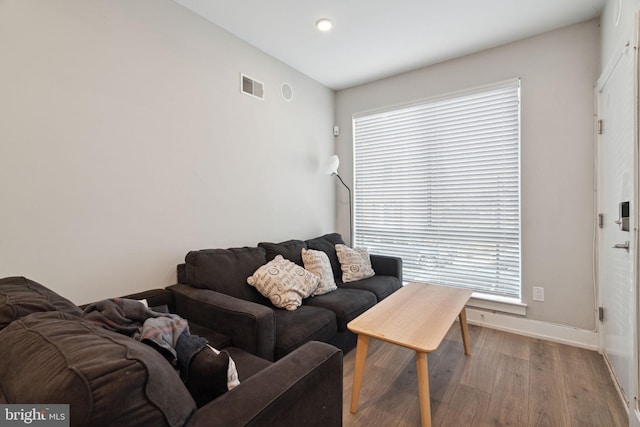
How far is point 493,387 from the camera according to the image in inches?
78.0

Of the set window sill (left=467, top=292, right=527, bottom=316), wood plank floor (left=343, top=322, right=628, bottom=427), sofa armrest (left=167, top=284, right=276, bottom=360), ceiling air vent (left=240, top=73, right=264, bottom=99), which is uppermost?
ceiling air vent (left=240, top=73, right=264, bottom=99)

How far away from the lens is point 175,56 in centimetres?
222

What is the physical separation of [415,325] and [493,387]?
792 mm

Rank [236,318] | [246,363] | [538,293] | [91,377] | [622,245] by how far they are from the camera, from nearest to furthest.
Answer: [91,377]
[246,363]
[236,318]
[622,245]
[538,293]

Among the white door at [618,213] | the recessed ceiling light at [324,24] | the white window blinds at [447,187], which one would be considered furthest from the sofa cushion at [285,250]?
the white door at [618,213]

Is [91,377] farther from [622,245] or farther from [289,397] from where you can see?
[622,245]

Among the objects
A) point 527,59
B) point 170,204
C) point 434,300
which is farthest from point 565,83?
point 170,204

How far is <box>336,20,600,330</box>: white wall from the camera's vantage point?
2514 mm

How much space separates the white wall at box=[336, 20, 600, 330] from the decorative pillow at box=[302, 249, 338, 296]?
1.84 m

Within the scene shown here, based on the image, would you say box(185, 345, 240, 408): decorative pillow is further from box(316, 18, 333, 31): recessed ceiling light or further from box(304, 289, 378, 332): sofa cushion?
box(316, 18, 333, 31): recessed ceiling light

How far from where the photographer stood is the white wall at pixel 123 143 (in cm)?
156

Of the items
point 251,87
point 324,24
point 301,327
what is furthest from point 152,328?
point 324,24

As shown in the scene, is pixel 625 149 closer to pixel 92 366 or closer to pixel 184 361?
pixel 184 361

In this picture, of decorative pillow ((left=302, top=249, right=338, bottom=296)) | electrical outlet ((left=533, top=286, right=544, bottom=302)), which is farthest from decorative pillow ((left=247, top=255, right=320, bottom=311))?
electrical outlet ((left=533, top=286, right=544, bottom=302))
